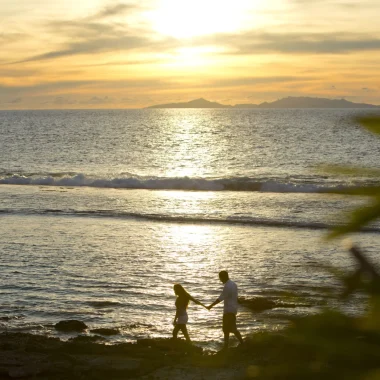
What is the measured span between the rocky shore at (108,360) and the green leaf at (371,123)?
37.2 feet

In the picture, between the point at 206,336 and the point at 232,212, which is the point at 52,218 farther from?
the point at 206,336

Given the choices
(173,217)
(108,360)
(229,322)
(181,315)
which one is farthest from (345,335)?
(173,217)

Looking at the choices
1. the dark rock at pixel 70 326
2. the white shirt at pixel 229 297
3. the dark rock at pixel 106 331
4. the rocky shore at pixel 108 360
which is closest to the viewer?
the rocky shore at pixel 108 360

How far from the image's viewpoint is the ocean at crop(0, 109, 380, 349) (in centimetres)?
147

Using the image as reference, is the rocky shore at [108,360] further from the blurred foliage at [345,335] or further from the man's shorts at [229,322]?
the blurred foliage at [345,335]

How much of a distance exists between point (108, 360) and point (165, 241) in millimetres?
14301

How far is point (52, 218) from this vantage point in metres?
32.8

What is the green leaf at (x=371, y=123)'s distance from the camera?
3.13 feet

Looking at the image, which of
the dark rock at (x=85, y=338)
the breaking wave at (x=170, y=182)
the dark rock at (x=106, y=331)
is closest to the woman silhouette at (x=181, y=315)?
the dark rock at (x=106, y=331)

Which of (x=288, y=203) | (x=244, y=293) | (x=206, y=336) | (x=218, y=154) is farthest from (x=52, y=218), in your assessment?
(x=218, y=154)

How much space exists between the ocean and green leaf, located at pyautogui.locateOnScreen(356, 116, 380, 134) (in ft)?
0.06

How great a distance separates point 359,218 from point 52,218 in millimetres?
32588

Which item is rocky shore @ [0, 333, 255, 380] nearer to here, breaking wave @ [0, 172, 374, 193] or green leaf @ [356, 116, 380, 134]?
green leaf @ [356, 116, 380, 134]

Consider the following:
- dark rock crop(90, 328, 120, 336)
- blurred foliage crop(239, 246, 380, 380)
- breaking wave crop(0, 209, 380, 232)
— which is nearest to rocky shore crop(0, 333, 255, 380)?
dark rock crop(90, 328, 120, 336)
